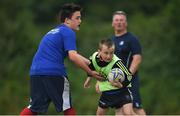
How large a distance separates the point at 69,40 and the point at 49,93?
0.72 m

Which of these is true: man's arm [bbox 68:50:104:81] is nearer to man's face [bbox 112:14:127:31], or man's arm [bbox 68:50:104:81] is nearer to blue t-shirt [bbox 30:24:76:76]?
blue t-shirt [bbox 30:24:76:76]

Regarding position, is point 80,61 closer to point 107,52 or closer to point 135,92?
point 107,52

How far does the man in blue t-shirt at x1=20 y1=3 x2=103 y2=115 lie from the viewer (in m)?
9.09

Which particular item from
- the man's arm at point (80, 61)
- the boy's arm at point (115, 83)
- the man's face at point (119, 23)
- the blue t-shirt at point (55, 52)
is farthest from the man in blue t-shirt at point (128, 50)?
the blue t-shirt at point (55, 52)

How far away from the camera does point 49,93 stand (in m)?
9.11

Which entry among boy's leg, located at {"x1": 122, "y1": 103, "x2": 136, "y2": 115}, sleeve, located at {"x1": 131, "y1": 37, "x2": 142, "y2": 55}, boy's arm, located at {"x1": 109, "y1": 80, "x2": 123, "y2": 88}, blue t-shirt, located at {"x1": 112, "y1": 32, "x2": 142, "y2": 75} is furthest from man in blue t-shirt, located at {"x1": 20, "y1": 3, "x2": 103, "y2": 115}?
sleeve, located at {"x1": 131, "y1": 37, "x2": 142, "y2": 55}

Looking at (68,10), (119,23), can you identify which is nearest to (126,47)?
(119,23)

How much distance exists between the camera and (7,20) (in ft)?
73.9

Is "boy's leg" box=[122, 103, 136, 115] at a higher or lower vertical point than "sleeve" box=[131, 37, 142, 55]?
lower

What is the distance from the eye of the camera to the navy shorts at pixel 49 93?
9.09 m

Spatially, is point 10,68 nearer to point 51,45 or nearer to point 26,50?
point 26,50

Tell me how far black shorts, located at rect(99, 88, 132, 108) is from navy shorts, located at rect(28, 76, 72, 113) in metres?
0.88

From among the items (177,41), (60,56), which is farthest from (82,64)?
(177,41)

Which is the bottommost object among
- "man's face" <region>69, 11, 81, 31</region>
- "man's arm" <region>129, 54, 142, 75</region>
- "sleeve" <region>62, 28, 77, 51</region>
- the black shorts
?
the black shorts
